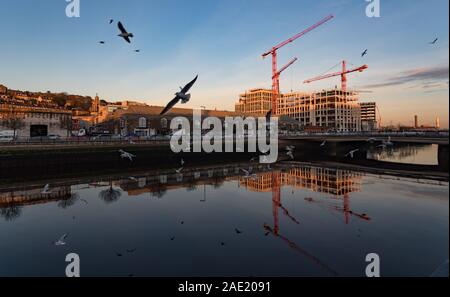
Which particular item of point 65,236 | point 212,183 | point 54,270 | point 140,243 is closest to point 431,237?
point 140,243

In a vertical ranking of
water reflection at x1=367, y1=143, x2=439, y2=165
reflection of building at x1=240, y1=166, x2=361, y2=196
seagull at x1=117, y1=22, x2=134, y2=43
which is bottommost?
reflection of building at x1=240, y1=166, x2=361, y2=196

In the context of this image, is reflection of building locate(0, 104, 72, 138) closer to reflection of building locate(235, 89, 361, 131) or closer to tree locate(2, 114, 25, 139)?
tree locate(2, 114, 25, 139)

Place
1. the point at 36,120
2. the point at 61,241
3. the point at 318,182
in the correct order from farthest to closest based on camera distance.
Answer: the point at 36,120, the point at 318,182, the point at 61,241

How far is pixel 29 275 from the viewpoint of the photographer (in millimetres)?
11719

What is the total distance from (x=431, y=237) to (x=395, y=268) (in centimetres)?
579

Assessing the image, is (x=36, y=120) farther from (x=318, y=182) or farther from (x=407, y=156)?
(x=407, y=156)

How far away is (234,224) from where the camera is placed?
18.7 meters

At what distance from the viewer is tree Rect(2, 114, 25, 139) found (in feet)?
215

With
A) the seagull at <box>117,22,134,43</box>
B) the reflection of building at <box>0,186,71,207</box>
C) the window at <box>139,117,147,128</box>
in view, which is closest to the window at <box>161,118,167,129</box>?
the window at <box>139,117,147,128</box>

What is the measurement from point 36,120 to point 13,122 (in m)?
7.08

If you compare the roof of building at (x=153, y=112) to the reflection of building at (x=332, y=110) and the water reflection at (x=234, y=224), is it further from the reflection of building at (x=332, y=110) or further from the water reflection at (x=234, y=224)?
the reflection of building at (x=332, y=110)

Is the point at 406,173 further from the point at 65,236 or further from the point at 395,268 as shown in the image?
the point at 65,236

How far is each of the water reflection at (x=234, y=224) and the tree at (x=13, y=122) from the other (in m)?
46.8

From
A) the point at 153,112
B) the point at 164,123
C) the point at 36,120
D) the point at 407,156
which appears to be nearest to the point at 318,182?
the point at 407,156
